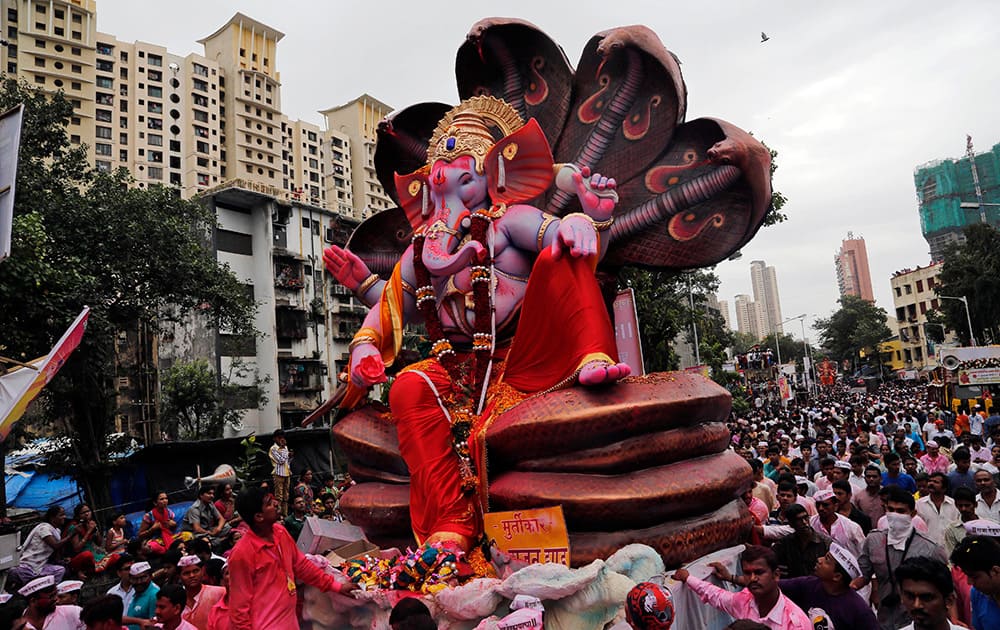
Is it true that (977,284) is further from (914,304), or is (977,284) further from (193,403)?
(193,403)

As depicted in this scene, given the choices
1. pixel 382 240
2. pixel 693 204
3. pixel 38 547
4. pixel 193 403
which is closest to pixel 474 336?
pixel 693 204

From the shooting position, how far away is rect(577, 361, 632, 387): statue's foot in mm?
4707

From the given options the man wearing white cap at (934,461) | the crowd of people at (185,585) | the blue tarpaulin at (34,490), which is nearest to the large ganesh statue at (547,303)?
the crowd of people at (185,585)

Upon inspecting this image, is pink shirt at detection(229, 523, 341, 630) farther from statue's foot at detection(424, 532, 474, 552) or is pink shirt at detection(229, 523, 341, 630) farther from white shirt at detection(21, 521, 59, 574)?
white shirt at detection(21, 521, 59, 574)

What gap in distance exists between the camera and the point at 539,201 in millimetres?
6574

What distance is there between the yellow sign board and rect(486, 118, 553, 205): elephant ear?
2.52 metres

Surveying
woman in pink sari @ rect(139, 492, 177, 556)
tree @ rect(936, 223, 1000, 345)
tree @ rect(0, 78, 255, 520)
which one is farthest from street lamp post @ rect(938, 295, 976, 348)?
woman in pink sari @ rect(139, 492, 177, 556)

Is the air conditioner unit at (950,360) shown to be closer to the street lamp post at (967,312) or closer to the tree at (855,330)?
the street lamp post at (967,312)

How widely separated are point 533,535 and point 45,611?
9.36 ft

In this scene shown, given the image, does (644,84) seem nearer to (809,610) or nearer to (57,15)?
(809,610)

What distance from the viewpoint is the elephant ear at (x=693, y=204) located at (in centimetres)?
574

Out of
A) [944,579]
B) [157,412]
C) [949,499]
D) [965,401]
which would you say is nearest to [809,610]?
[944,579]

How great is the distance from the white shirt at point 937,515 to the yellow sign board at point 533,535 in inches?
106

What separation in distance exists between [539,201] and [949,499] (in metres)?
3.98
